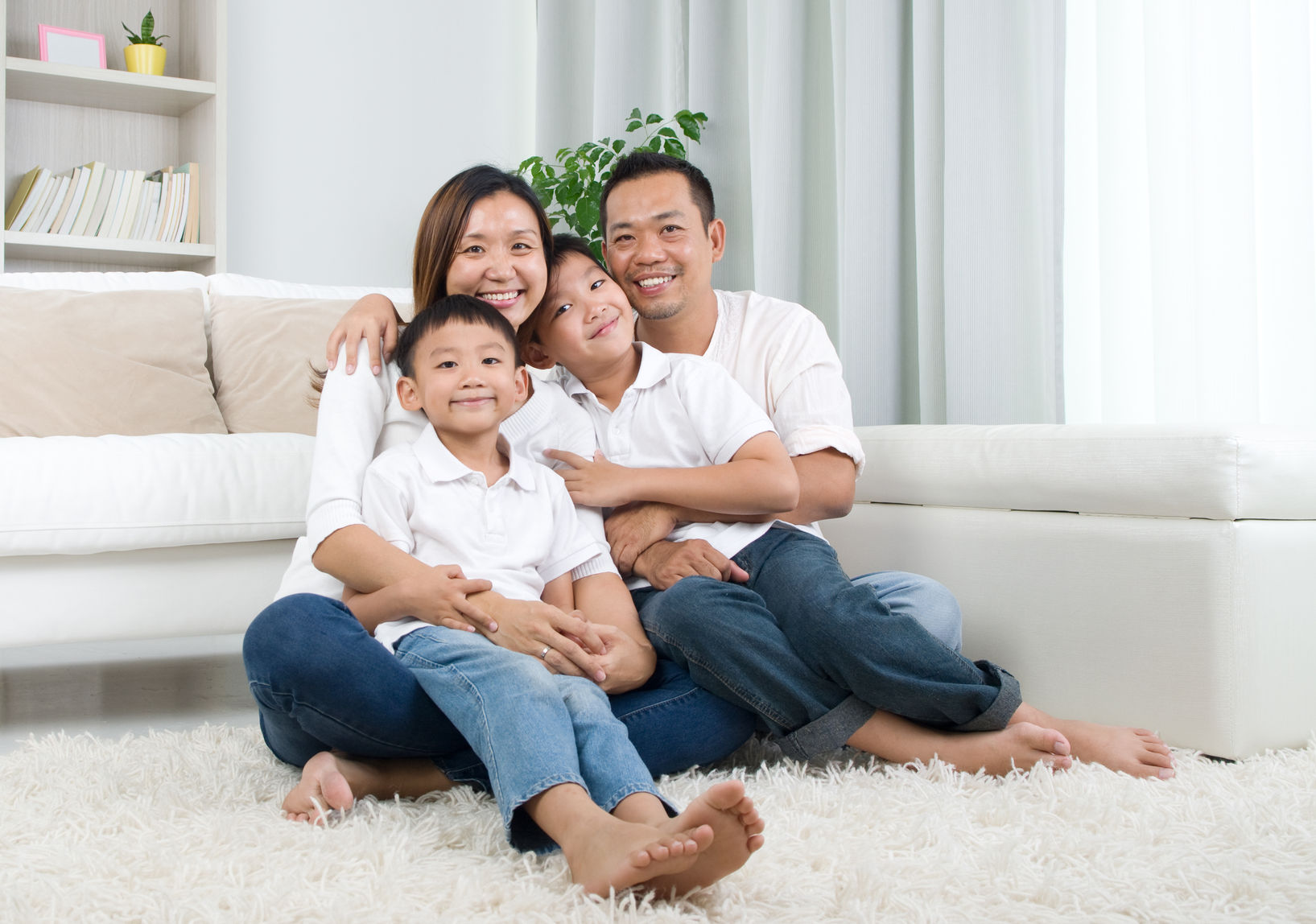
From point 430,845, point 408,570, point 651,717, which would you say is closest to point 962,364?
point 651,717

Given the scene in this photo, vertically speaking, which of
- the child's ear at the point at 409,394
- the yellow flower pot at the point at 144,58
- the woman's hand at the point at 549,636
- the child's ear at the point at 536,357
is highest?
the yellow flower pot at the point at 144,58

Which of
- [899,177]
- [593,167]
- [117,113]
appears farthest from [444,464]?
[117,113]

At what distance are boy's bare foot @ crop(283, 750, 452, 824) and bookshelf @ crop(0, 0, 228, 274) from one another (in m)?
2.48

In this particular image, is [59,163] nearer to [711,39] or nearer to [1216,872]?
[711,39]

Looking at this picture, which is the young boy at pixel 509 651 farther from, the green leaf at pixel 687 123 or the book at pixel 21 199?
the book at pixel 21 199

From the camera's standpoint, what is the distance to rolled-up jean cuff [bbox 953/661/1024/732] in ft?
4.05

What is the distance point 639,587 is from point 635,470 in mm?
158

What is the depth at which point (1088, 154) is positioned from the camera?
215 cm

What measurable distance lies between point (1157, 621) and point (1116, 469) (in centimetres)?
20

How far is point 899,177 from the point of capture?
8.28ft

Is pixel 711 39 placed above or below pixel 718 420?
above

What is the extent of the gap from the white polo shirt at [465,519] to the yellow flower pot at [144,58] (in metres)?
2.61

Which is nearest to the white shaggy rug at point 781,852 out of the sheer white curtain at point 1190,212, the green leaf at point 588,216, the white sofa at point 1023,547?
the white sofa at point 1023,547

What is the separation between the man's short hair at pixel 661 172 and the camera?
1654 mm
